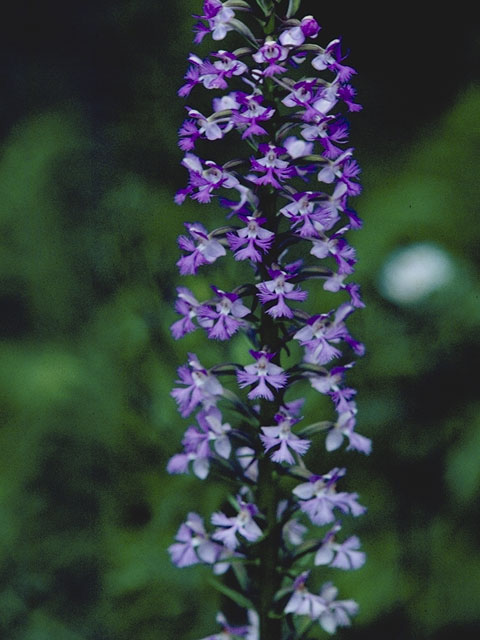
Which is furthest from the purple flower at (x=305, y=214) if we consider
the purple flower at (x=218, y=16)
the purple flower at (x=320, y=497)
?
Result: the purple flower at (x=320, y=497)

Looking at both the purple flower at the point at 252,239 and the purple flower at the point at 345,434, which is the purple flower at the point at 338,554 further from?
the purple flower at the point at 252,239

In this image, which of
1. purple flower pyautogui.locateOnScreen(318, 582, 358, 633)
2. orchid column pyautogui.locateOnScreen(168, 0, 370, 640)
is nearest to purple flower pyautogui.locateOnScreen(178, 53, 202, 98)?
orchid column pyautogui.locateOnScreen(168, 0, 370, 640)

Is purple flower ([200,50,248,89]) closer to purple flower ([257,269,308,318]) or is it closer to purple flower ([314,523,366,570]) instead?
purple flower ([257,269,308,318])

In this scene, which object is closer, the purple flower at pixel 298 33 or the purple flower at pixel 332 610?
the purple flower at pixel 298 33

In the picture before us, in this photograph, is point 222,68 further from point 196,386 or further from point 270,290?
point 196,386

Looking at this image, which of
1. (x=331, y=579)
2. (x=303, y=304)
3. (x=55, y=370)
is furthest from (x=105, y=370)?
(x=331, y=579)
